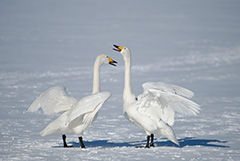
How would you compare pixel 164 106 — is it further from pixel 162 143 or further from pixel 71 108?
pixel 71 108

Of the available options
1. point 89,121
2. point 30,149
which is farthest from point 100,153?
point 30,149

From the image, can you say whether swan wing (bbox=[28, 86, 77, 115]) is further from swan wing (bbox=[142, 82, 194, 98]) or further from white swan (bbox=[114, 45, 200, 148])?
swan wing (bbox=[142, 82, 194, 98])

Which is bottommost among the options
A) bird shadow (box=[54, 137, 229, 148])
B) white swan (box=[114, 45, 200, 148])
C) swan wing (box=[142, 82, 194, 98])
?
bird shadow (box=[54, 137, 229, 148])

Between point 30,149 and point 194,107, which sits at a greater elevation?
point 194,107

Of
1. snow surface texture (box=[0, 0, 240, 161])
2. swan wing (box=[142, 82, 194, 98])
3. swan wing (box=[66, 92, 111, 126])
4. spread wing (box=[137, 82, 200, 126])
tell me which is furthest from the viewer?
swan wing (box=[142, 82, 194, 98])

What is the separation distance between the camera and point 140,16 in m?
26.9

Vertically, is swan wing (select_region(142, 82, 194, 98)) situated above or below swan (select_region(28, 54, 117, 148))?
above

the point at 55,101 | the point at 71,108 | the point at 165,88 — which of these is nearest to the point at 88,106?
the point at 71,108

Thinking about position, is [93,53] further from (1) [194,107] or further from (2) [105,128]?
(1) [194,107]

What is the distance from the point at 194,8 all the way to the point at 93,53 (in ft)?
47.1

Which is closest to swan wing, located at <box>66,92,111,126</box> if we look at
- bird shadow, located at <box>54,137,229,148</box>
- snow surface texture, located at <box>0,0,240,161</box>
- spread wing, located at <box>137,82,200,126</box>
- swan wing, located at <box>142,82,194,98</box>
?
snow surface texture, located at <box>0,0,240,161</box>

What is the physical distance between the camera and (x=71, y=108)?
6730 millimetres

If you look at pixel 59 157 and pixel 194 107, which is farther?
pixel 194 107

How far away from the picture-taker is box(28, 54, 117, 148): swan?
20.7 ft
